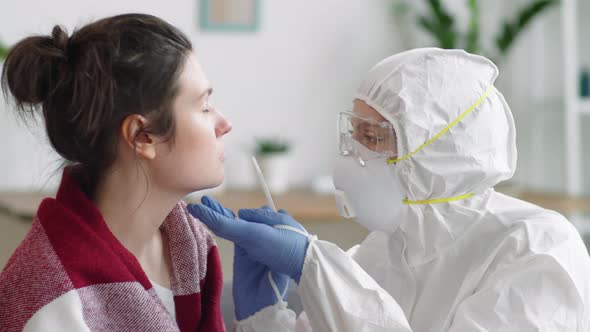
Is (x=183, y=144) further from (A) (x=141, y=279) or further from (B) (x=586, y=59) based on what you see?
(B) (x=586, y=59)

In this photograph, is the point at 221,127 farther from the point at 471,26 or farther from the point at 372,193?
the point at 471,26

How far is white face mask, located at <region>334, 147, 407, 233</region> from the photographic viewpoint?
1.69 meters

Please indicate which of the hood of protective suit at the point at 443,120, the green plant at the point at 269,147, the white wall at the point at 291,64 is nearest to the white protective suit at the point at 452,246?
the hood of protective suit at the point at 443,120

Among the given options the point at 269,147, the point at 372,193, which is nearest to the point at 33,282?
the point at 372,193

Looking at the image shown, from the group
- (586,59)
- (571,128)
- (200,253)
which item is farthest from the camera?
(586,59)

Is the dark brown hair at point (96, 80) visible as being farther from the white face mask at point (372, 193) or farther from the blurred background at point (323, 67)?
the blurred background at point (323, 67)

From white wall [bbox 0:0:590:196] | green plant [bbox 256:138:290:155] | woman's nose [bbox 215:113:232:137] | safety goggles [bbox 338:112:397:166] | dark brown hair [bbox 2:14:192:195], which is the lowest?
green plant [bbox 256:138:290:155]

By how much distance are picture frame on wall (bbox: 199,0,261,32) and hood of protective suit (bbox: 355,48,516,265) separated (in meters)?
2.13

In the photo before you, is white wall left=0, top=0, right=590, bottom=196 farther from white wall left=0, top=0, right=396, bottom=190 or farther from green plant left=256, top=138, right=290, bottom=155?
green plant left=256, top=138, right=290, bottom=155

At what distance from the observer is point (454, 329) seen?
4.92 ft

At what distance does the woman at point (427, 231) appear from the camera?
1497mm

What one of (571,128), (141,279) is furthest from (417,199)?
(571,128)

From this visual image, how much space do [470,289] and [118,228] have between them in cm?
67

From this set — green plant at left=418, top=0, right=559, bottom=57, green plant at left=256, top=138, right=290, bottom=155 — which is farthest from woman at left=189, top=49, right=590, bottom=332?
green plant at left=418, top=0, right=559, bottom=57
